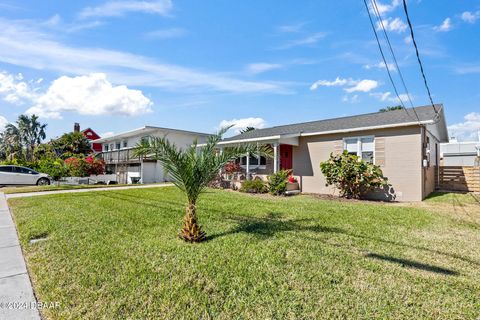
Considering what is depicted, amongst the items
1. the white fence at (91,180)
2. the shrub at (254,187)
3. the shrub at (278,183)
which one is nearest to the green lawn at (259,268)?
the shrub at (278,183)

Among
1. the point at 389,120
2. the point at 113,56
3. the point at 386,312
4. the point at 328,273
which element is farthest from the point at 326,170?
the point at 113,56

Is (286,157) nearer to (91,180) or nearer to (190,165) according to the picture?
(190,165)

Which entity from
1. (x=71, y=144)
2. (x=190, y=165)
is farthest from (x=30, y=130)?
(x=190, y=165)

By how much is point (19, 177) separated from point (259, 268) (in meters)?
20.7

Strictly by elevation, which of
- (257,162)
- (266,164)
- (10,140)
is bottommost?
(266,164)

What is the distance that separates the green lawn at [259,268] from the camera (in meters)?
2.92

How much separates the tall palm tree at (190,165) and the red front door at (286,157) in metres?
9.45

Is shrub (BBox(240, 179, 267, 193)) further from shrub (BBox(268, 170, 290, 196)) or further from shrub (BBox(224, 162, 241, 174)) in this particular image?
shrub (BBox(224, 162, 241, 174))

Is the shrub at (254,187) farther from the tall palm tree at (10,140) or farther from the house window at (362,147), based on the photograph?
the tall palm tree at (10,140)

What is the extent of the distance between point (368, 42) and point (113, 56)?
30.8 feet

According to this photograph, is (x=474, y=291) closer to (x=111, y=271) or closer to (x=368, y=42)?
(x=111, y=271)

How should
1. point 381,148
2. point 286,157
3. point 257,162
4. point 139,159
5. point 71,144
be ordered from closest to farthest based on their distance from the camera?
point 381,148, point 286,157, point 257,162, point 139,159, point 71,144

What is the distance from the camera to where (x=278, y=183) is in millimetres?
12539

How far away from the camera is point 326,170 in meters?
11.8
